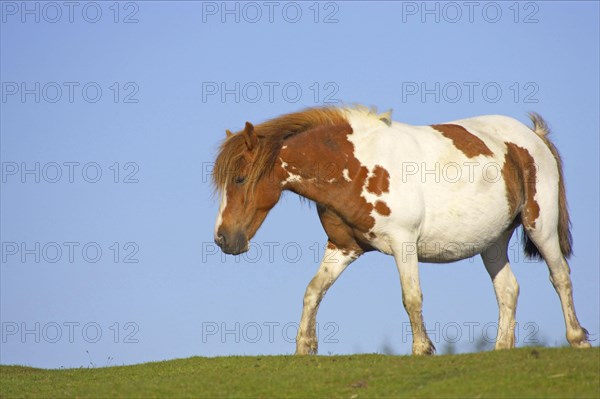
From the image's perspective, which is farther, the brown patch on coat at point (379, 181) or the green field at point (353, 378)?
the brown patch on coat at point (379, 181)

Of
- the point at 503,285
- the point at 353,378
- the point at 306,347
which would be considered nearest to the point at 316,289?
the point at 306,347

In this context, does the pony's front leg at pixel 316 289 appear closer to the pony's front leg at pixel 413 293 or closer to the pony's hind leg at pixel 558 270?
the pony's front leg at pixel 413 293

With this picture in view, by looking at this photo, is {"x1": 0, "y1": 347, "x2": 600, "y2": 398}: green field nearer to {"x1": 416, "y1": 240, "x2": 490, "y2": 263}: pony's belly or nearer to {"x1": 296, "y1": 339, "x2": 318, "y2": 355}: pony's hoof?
{"x1": 296, "y1": 339, "x2": 318, "y2": 355}: pony's hoof

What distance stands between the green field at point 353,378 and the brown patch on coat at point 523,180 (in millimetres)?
2920

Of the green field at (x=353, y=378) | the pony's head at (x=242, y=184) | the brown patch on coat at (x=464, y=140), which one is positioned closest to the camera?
the green field at (x=353, y=378)

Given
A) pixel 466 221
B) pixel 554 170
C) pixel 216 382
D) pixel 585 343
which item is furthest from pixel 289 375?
pixel 554 170

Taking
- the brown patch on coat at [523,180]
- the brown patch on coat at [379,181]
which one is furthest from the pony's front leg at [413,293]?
the brown patch on coat at [523,180]

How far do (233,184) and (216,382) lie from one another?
110 inches

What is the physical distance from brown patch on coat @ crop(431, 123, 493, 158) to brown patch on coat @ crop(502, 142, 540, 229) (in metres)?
0.47

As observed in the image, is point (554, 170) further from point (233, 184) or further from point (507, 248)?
point (233, 184)

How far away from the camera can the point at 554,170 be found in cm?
1490

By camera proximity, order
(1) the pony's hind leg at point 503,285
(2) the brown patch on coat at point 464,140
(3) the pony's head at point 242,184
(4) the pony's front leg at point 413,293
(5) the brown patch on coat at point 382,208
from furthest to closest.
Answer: (1) the pony's hind leg at point 503,285 < (2) the brown patch on coat at point 464,140 < (3) the pony's head at point 242,184 < (5) the brown patch on coat at point 382,208 < (4) the pony's front leg at point 413,293

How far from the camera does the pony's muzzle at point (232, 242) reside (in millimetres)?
12922

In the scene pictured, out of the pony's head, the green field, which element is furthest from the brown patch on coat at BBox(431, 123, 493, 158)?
the green field
